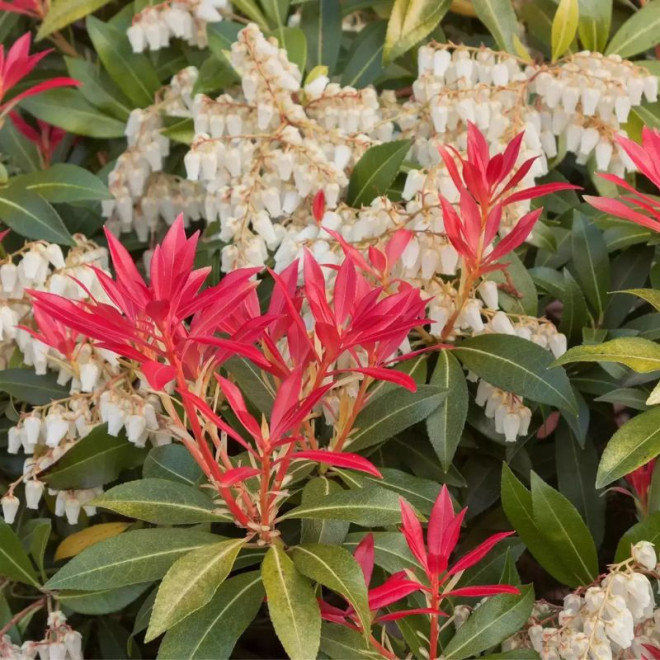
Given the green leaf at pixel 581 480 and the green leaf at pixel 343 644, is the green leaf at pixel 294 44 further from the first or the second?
the green leaf at pixel 343 644

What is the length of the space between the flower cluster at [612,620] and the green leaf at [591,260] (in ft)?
1.33

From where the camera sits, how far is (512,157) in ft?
3.62

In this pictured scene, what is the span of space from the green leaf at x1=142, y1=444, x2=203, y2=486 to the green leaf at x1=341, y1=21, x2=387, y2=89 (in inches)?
26.8

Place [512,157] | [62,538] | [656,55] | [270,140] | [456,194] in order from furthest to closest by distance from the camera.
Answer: [656,55] → [62,538] → [270,140] → [456,194] → [512,157]

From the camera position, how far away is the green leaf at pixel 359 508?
100 cm

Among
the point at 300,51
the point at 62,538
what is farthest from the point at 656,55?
the point at 62,538

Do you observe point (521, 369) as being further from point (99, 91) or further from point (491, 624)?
point (99, 91)

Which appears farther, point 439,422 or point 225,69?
point 225,69

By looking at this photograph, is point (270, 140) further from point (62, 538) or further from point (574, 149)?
point (62, 538)

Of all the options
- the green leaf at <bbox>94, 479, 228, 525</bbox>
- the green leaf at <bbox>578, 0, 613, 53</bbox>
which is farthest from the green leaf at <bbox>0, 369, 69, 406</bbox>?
the green leaf at <bbox>578, 0, 613, 53</bbox>

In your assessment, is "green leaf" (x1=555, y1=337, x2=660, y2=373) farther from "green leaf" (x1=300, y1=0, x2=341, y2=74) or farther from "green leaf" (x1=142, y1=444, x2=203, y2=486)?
"green leaf" (x1=300, y1=0, x2=341, y2=74)

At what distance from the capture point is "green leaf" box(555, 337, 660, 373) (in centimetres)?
105

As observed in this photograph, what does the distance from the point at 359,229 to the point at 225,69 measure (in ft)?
1.41

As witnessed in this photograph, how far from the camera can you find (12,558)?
4.07ft
